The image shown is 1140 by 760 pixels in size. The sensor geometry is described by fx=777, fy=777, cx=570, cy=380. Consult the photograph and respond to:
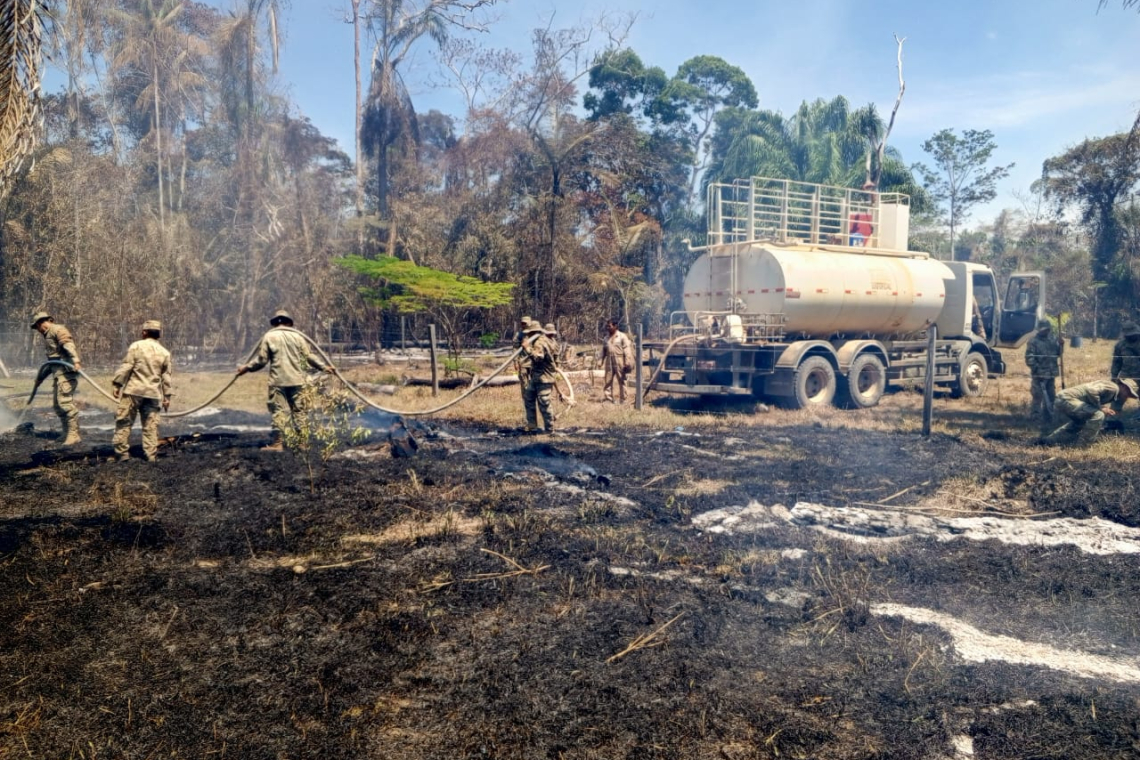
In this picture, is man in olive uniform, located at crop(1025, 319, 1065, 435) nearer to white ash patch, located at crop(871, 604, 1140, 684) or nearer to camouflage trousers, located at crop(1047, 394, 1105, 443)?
camouflage trousers, located at crop(1047, 394, 1105, 443)

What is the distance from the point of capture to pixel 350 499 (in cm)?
731

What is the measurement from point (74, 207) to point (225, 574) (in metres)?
17.8

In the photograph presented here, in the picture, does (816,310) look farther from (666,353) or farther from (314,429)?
(314,429)

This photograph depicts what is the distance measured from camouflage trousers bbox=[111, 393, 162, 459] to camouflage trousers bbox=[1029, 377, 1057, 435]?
11.8 metres

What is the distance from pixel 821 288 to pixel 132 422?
34.8 ft

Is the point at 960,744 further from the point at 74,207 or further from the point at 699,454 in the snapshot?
the point at 74,207

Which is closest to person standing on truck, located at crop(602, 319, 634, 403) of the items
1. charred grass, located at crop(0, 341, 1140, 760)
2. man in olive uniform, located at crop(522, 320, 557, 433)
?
man in olive uniform, located at crop(522, 320, 557, 433)

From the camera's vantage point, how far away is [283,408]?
9898 millimetres

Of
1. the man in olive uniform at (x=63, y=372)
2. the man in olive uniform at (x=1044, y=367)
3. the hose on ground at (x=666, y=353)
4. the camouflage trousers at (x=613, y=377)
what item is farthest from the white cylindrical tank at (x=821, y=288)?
the man in olive uniform at (x=63, y=372)

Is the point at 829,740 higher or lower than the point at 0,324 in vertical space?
lower

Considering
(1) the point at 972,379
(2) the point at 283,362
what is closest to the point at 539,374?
(2) the point at 283,362

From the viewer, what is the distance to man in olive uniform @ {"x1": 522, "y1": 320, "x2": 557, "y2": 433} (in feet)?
35.2

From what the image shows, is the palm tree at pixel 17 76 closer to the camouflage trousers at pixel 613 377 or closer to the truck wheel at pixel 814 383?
the camouflage trousers at pixel 613 377

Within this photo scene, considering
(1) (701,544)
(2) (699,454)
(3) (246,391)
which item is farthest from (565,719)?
(3) (246,391)
